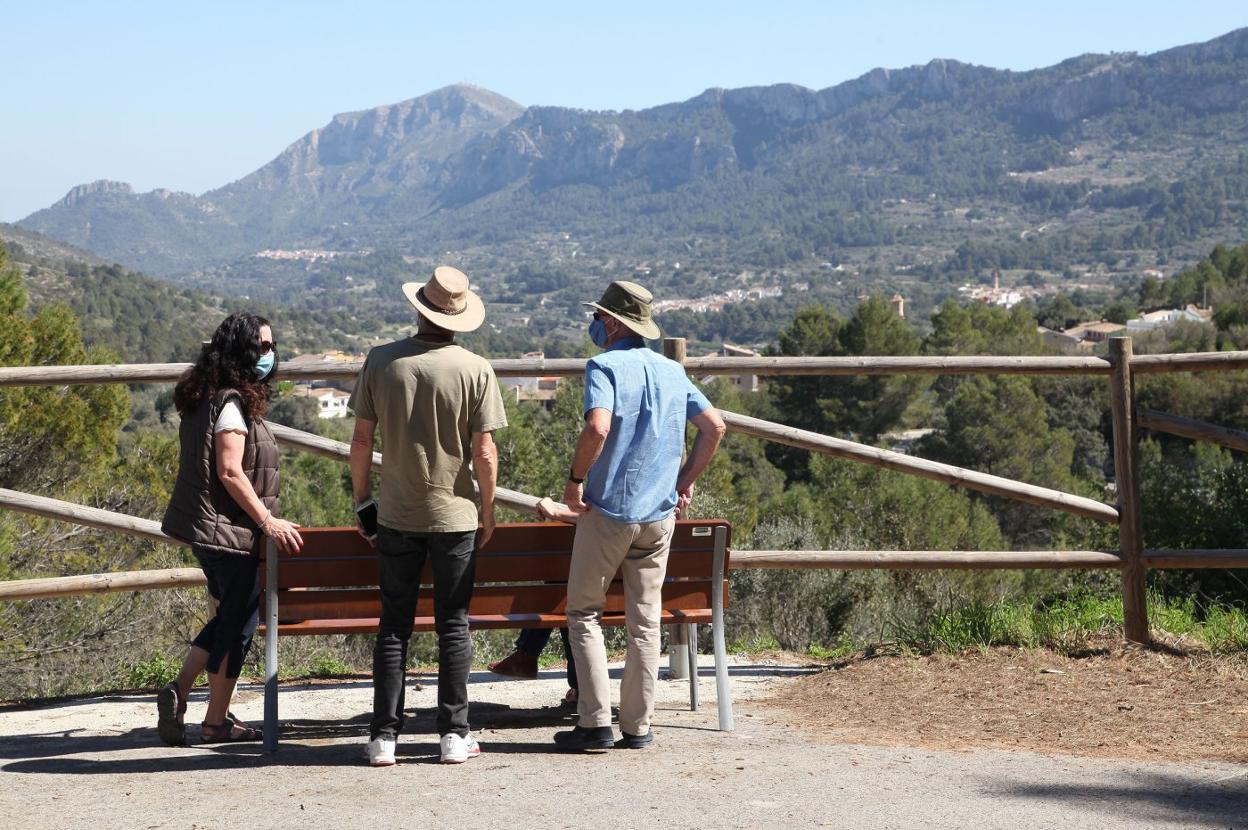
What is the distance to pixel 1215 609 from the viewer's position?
637cm

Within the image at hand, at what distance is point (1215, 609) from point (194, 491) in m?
4.63

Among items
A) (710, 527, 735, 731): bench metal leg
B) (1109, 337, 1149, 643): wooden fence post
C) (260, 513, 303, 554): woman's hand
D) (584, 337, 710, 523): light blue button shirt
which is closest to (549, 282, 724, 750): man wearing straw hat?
(584, 337, 710, 523): light blue button shirt

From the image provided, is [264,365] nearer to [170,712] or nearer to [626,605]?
[170,712]

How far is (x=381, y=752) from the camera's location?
13.8 feet

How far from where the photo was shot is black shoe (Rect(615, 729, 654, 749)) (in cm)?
443

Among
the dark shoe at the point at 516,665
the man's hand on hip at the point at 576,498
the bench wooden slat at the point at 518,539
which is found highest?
the man's hand on hip at the point at 576,498

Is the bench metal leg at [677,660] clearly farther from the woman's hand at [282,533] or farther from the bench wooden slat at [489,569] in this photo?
the woman's hand at [282,533]

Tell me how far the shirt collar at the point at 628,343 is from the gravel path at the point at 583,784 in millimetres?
1301

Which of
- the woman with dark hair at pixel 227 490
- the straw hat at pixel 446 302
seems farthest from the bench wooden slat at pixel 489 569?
the straw hat at pixel 446 302

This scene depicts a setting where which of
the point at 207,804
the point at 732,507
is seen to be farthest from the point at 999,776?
the point at 732,507

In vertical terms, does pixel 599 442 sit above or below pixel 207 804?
above

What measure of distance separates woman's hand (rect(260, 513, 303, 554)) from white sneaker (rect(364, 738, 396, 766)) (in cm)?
67

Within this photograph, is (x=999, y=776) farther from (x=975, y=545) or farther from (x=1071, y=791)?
(x=975, y=545)

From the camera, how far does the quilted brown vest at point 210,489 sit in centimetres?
432
